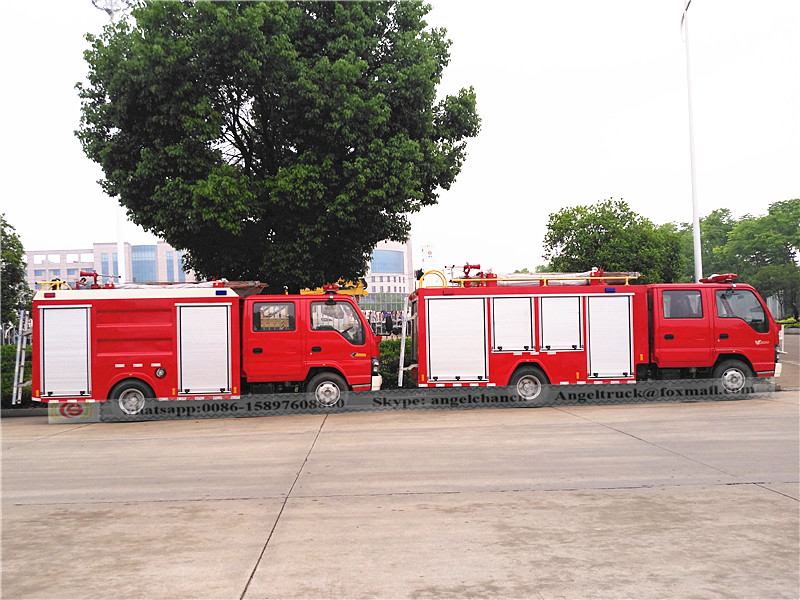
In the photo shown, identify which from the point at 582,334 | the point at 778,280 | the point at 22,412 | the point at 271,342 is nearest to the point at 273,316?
the point at 271,342

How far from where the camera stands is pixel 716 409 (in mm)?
14562

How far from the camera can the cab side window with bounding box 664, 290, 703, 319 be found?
16062 millimetres

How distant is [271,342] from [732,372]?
400 inches

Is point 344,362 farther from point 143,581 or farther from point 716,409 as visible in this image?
point 143,581

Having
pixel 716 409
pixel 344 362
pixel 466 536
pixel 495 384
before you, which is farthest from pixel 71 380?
pixel 716 409

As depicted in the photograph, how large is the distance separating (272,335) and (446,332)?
374cm

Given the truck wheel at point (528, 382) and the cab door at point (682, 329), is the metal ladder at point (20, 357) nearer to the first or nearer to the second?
the truck wheel at point (528, 382)

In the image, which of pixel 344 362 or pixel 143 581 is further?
pixel 344 362

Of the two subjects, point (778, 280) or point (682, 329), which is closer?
point (682, 329)

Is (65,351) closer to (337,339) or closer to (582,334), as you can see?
(337,339)

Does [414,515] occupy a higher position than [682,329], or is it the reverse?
[682,329]

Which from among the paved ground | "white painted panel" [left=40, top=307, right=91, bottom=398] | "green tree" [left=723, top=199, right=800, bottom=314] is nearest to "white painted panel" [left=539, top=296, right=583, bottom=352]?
the paved ground

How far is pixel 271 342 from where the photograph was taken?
15141 mm

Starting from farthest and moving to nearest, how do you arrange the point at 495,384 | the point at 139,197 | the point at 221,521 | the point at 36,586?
the point at 139,197 → the point at 495,384 → the point at 221,521 → the point at 36,586
